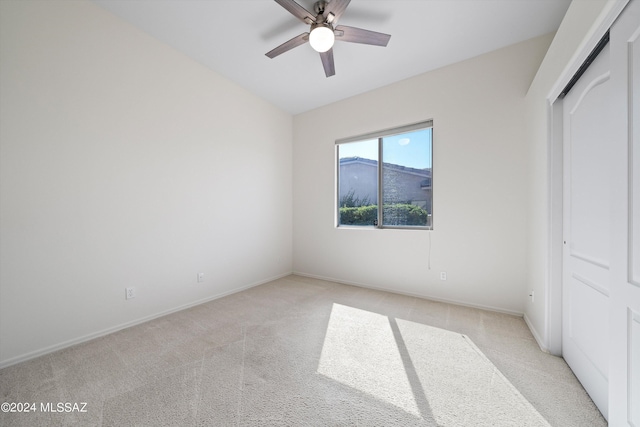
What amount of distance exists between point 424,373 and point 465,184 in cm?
212

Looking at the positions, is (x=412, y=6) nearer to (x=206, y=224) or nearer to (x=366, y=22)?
(x=366, y=22)

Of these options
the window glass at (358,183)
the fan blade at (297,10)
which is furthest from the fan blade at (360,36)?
the window glass at (358,183)

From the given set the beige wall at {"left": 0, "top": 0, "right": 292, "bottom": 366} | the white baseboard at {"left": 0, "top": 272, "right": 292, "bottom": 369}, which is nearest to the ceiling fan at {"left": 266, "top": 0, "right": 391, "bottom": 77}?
the beige wall at {"left": 0, "top": 0, "right": 292, "bottom": 366}

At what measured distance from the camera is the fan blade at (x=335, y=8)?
6.06ft

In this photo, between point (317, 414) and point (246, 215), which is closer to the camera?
point (317, 414)

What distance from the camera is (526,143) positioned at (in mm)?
2492

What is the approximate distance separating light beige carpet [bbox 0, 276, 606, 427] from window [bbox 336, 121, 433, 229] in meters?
1.43

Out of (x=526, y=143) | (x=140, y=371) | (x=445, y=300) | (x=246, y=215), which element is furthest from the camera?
(x=246, y=215)

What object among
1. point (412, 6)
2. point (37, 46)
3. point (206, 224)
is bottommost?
point (206, 224)

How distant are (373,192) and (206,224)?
8.03ft

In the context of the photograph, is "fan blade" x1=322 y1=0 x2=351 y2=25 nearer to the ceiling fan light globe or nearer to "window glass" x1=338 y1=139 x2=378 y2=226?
the ceiling fan light globe

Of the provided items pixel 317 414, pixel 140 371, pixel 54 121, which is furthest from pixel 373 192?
pixel 54 121

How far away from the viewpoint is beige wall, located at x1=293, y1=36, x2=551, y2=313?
257cm

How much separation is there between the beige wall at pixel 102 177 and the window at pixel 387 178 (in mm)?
1758
